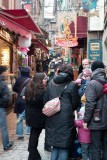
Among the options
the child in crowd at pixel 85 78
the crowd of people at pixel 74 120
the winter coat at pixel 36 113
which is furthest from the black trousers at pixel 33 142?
the child in crowd at pixel 85 78

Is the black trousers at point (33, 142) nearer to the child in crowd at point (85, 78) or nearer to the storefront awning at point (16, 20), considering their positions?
the child in crowd at point (85, 78)

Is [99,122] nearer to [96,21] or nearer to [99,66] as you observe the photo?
[99,66]

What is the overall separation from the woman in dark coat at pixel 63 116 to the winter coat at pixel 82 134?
1.03ft

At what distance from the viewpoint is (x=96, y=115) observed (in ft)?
19.4

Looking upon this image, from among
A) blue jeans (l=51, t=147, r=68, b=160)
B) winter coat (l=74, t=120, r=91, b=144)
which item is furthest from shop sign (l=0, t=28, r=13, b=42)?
blue jeans (l=51, t=147, r=68, b=160)

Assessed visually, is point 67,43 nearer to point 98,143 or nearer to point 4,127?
point 4,127

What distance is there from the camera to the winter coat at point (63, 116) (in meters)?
Result: 5.98

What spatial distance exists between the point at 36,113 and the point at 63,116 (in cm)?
92

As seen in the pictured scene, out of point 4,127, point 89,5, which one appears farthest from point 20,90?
point 89,5

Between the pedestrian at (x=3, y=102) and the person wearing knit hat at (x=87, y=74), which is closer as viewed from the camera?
the pedestrian at (x=3, y=102)

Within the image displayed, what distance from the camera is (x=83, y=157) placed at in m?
6.44

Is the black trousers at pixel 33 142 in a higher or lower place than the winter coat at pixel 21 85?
lower

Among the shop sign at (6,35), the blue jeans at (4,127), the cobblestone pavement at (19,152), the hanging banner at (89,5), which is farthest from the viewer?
the hanging banner at (89,5)

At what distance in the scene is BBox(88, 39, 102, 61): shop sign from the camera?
19.5 m
